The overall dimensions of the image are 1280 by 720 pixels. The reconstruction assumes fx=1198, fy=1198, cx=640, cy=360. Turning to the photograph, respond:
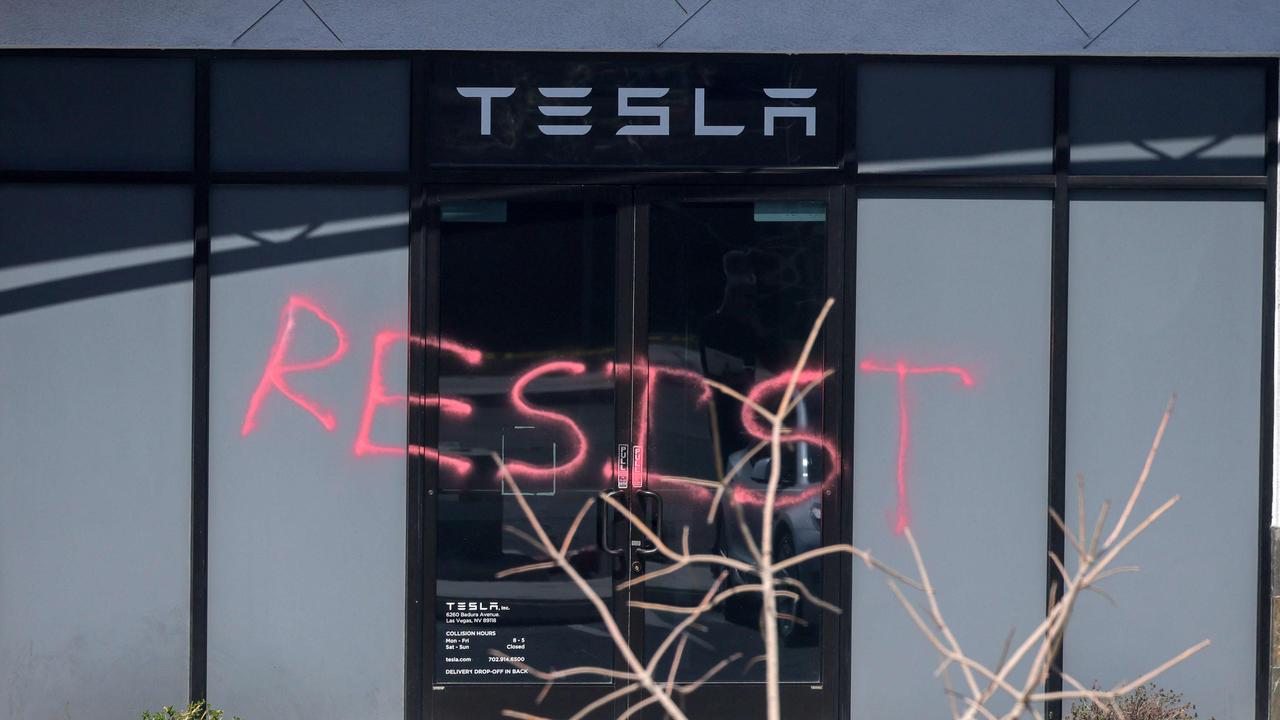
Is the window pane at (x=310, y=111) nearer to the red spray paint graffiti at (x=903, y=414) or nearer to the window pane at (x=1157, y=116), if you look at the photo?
the red spray paint graffiti at (x=903, y=414)

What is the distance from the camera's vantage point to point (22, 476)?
621 cm

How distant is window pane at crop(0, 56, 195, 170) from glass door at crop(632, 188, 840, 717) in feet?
8.13

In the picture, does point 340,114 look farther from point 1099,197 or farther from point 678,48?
point 1099,197

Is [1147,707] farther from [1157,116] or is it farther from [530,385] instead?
[530,385]

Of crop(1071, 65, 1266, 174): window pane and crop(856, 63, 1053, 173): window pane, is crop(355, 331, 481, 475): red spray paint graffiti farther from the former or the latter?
crop(1071, 65, 1266, 174): window pane

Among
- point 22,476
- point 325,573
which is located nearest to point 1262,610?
point 325,573

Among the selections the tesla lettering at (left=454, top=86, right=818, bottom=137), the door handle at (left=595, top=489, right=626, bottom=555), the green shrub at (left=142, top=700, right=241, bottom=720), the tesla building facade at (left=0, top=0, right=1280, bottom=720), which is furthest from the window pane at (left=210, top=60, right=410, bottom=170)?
the green shrub at (left=142, top=700, right=241, bottom=720)

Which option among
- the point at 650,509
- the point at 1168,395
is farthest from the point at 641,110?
the point at 1168,395

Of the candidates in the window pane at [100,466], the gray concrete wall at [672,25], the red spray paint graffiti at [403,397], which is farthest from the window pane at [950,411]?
the window pane at [100,466]

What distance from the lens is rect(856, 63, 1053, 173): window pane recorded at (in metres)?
6.23

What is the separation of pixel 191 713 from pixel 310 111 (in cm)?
310

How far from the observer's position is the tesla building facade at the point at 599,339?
6191 millimetres

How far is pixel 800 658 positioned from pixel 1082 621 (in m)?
1.48

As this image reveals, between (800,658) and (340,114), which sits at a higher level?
(340,114)
